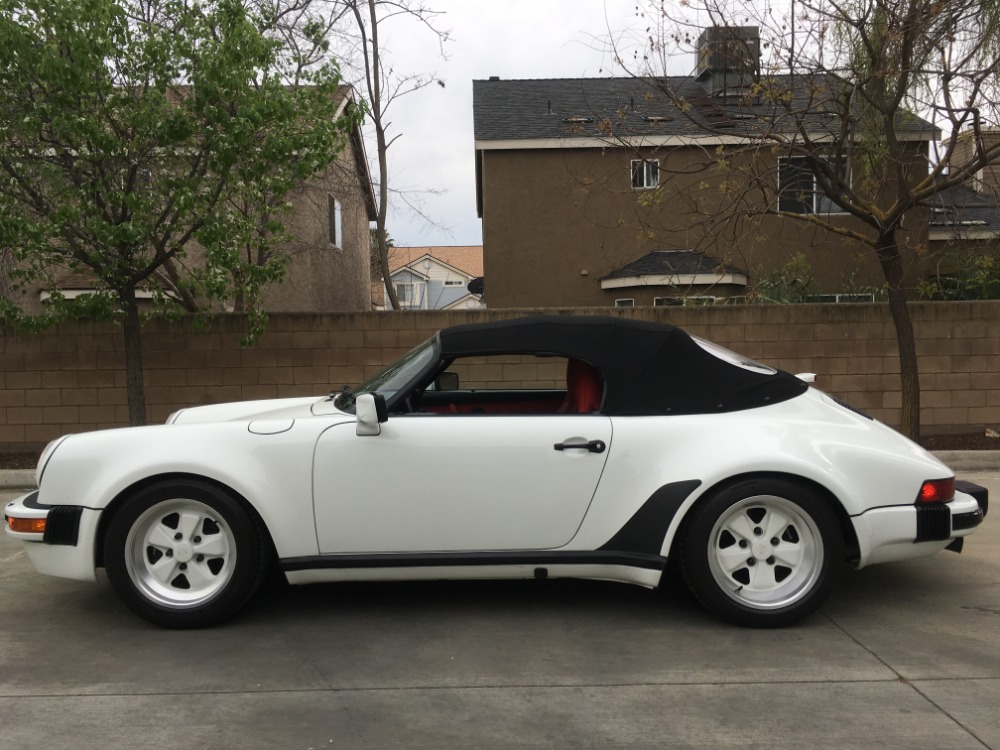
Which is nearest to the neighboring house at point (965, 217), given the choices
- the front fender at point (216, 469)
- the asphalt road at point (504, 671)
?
the asphalt road at point (504, 671)

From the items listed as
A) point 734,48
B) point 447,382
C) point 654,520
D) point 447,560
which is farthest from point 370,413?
point 734,48

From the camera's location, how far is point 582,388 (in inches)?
177

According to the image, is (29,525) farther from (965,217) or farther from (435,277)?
(435,277)

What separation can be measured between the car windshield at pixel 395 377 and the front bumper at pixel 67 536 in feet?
4.22

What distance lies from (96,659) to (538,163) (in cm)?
1506

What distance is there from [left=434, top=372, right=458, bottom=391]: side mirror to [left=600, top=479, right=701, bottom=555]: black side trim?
129 cm

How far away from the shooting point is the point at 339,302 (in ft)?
69.3

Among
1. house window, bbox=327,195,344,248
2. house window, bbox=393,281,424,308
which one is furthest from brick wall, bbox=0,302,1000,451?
house window, bbox=393,281,424,308

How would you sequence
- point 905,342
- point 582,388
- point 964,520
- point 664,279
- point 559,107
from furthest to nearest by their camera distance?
point 559,107, point 664,279, point 905,342, point 582,388, point 964,520

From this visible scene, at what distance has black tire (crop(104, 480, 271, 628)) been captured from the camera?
4.08 meters

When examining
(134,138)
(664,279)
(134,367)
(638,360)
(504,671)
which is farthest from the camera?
Result: (664,279)

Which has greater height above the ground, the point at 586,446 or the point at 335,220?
the point at 335,220

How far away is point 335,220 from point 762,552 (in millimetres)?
17847

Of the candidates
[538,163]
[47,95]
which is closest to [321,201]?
[538,163]
